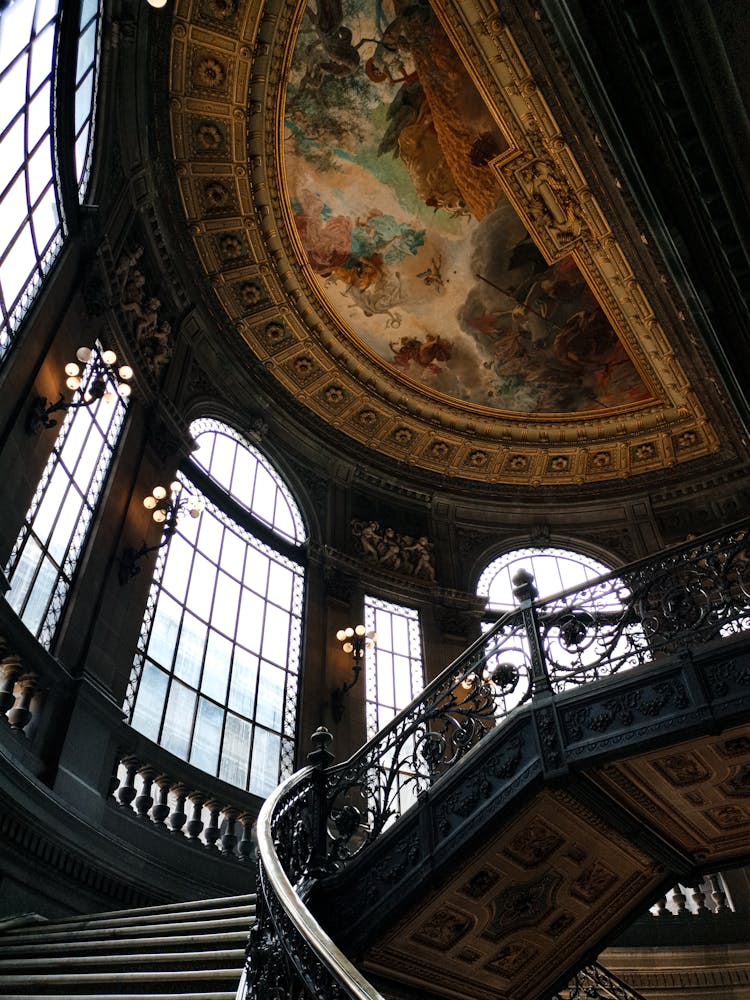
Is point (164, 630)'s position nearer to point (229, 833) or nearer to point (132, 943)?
A: point (229, 833)

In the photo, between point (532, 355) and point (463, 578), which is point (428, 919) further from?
point (532, 355)

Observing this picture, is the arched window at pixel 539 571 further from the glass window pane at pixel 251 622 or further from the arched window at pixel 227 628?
the glass window pane at pixel 251 622

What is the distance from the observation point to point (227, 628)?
11.6m

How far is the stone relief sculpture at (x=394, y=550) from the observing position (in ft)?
49.6

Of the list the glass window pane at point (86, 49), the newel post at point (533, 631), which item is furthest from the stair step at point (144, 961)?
the glass window pane at point (86, 49)

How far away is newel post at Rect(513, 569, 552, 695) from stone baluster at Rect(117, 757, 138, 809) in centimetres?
464

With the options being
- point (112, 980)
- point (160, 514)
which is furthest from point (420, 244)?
point (112, 980)

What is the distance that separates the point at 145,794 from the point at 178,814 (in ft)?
1.57

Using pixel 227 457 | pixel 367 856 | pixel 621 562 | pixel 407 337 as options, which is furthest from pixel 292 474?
pixel 367 856

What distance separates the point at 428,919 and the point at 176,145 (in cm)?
1204

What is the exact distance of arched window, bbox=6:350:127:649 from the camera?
829 centimetres

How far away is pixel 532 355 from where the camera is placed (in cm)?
1678

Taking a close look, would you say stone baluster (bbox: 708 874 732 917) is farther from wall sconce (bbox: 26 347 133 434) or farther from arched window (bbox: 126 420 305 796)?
wall sconce (bbox: 26 347 133 434)

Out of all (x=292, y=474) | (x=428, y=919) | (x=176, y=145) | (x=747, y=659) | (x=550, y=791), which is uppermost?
(x=176, y=145)
